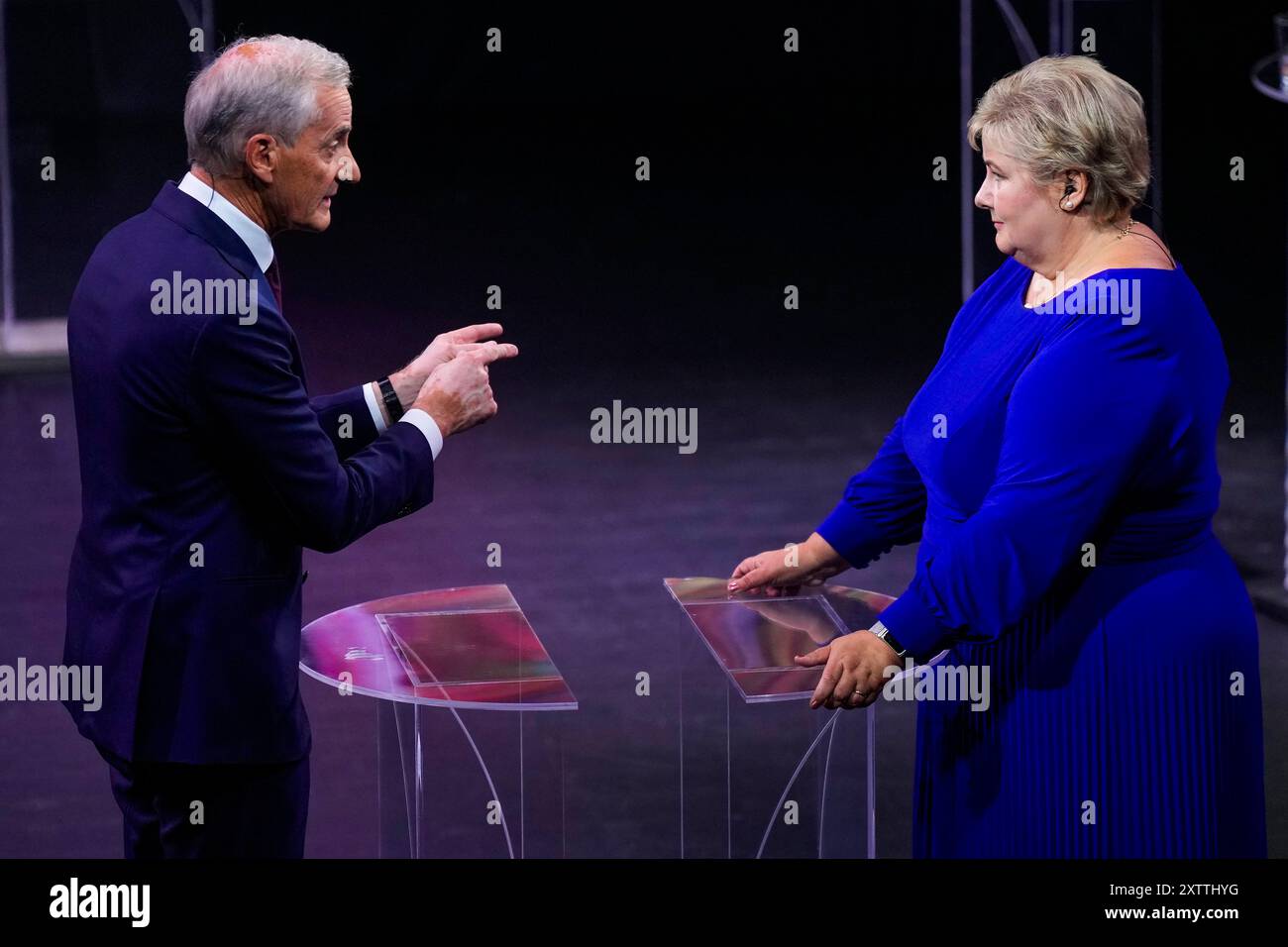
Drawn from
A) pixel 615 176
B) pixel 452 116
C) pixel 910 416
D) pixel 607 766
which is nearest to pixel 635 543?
pixel 607 766

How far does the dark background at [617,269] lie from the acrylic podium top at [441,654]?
107 centimetres

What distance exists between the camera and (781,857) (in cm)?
281

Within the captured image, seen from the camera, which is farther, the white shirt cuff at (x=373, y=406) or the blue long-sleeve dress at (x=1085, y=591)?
the white shirt cuff at (x=373, y=406)

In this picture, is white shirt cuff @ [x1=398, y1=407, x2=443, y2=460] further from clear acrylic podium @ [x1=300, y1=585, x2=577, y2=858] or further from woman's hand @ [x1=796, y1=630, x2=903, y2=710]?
woman's hand @ [x1=796, y1=630, x2=903, y2=710]

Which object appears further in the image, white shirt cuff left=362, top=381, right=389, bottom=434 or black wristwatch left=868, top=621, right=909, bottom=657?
white shirt cuff left=362, top=381, right=389, bottom=434

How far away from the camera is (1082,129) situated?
214 centimetres

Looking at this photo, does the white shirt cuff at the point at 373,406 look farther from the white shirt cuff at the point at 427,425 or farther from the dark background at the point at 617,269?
the dark background at the point at 617,269

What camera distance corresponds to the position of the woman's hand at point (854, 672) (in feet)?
7.20

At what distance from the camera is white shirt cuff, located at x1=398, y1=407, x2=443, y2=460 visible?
2.39m

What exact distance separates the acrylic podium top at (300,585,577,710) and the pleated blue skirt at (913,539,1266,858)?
59cm

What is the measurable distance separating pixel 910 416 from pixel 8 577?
366 centimetres

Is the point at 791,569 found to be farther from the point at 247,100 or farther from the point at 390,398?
the point at 247,100

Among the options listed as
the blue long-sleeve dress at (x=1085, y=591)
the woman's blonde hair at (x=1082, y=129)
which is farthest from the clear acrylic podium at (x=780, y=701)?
the woman's blonde hair at (x=1082, y=129)

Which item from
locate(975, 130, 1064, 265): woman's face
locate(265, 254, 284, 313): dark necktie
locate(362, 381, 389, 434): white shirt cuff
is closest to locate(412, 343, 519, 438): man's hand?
locate(362, 381, 389, 434): white shirt cuff
